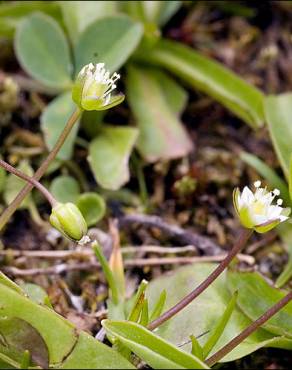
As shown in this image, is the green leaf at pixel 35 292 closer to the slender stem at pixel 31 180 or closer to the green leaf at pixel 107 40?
the slender stem at pixel 31 180

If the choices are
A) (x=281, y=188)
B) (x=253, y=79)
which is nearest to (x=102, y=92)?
(x=281, y=188)

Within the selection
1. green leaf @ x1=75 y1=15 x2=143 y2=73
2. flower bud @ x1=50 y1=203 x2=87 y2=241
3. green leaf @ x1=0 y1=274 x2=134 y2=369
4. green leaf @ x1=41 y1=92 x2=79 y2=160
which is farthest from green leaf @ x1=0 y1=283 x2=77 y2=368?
green leaf @ x1=75 y1=15 x2=143 y2=73

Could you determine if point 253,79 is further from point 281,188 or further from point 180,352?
point 180,352

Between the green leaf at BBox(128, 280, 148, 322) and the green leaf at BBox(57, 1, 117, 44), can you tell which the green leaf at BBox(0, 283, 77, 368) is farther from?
the green leaf at BBox(57, 1, 117, 44)

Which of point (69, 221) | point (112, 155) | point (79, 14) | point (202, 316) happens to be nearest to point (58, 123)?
point (112, 155)

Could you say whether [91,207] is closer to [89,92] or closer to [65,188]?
[65,188]

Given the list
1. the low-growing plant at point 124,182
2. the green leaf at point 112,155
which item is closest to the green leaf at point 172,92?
the low-growing plant at point 124,182
